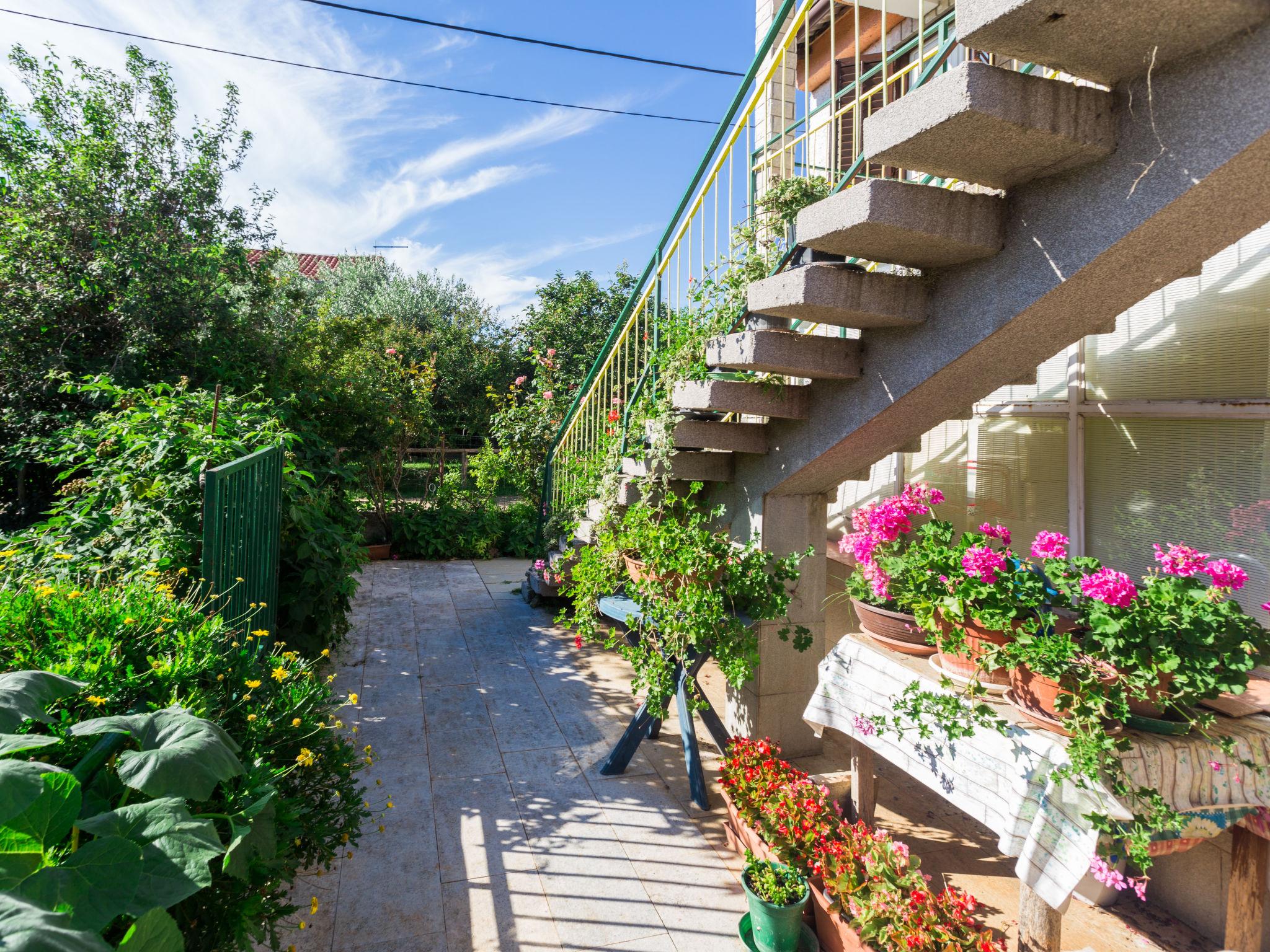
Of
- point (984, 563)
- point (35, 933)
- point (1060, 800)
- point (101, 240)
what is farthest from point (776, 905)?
point (101, 240)

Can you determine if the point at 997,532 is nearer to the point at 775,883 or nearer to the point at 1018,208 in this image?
the point at 1018,208

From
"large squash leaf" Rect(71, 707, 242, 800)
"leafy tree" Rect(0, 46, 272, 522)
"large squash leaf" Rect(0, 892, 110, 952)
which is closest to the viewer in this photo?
"large squash leaf" Rect(0, 892, 110, 952)

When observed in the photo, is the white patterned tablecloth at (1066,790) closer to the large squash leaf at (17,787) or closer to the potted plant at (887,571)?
the potted plant at (887,571)

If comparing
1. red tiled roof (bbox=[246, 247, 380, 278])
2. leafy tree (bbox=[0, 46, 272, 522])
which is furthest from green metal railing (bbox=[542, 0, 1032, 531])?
red tiled roof (bbox=[246, 247, 380, 278])

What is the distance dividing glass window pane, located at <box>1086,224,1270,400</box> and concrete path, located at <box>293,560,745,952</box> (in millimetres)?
2640

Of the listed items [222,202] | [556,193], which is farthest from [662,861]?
[556,193]

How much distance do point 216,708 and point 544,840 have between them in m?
1.53

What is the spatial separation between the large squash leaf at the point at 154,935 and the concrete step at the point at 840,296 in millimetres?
2099

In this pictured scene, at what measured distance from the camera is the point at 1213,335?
Result: 267 cm

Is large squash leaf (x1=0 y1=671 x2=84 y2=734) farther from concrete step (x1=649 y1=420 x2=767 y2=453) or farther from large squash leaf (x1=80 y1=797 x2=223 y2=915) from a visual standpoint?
concrete step (x1=649 y1=420 x2=767 y2=453)

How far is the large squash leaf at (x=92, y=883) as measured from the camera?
957 mm

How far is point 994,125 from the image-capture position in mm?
1605

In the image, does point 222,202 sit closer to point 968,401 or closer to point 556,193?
point 556,193

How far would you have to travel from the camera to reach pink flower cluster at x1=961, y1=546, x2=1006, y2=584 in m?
2.00
